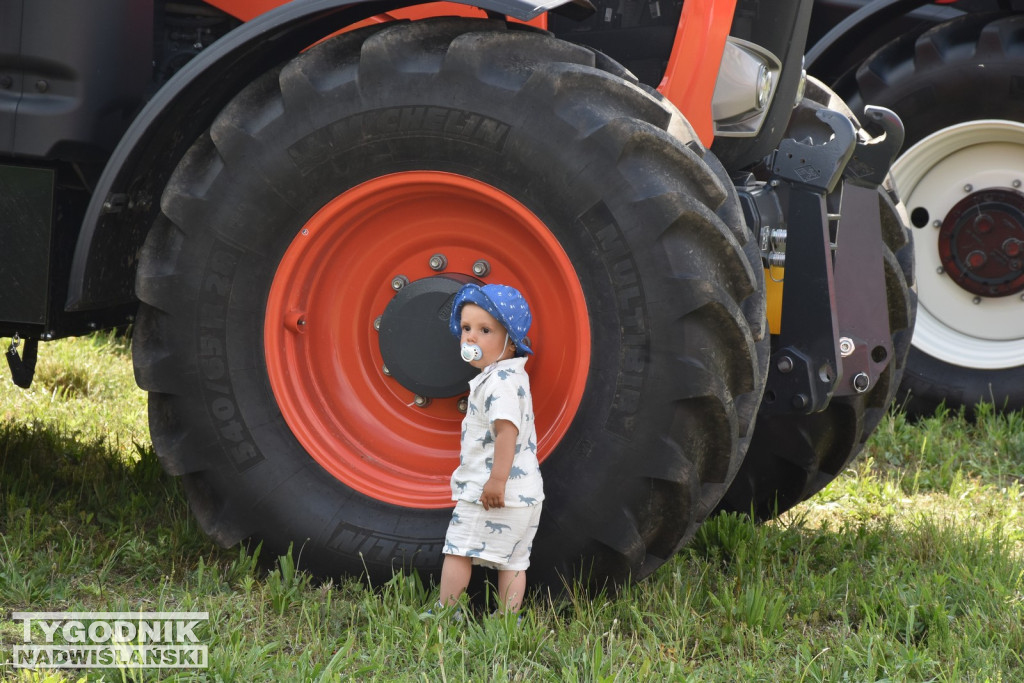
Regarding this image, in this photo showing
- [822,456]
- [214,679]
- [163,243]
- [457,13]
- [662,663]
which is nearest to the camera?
[214,679]

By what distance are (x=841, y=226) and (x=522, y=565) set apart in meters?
1.28

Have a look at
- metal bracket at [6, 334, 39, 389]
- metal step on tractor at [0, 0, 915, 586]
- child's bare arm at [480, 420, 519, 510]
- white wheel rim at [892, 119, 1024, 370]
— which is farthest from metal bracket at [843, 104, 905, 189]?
metal bracket at [6, 334, 39, 389]

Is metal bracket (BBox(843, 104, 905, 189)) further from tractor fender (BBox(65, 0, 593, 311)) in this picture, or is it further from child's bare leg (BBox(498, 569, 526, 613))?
child's bare leg (BBox(498, 569, 526, 613))

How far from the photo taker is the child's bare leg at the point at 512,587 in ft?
9.14

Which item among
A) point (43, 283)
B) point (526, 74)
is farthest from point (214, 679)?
point (526, 74)

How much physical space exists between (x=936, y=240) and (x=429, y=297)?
3121mm

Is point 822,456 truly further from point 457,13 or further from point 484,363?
point 457,13

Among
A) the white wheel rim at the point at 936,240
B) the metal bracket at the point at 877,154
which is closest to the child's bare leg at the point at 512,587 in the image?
the metal bracket at the point at 877,154

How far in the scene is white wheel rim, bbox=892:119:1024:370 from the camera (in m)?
5.04

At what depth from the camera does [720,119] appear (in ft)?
10.7

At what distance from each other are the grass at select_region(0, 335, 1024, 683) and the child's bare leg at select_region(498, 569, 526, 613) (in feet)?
0.17

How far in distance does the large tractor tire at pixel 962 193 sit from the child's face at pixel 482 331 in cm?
293

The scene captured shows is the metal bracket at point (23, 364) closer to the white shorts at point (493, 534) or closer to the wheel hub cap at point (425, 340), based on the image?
the wheel hub cap at point (425, 340)

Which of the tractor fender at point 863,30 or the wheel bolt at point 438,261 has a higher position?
the tractor fender at point 863,30
